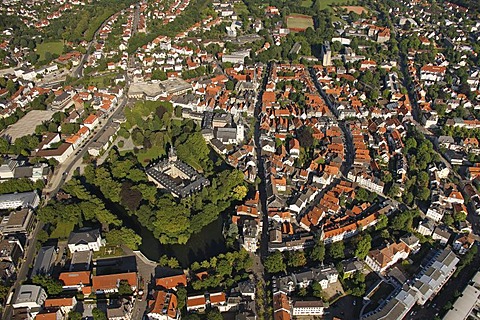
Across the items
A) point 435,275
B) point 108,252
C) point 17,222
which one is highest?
point 435,275

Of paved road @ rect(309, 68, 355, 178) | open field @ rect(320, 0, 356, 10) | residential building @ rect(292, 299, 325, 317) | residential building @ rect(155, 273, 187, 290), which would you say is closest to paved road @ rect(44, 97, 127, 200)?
residential building @ rect(155, 273, 187, 290)

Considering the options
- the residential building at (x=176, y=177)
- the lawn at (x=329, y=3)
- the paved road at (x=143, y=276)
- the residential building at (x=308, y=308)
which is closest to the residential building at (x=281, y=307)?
the residential building at (x=308, y=308)

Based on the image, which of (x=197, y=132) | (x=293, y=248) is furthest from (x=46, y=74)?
(x=293, y=248)

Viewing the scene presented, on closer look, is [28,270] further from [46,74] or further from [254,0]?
[254,0]

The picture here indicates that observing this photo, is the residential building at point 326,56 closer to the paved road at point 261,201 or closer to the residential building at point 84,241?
the paved road at point 261,201

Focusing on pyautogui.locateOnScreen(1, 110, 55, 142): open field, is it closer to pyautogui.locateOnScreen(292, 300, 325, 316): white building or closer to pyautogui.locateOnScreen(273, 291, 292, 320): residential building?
pyautogui.locateOnScreen(273, 291, 292, 320): residential building

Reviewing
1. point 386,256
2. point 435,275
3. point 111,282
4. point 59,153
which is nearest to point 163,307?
point 111,282

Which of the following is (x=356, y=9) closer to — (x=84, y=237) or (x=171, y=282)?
(x=84, y=237)
